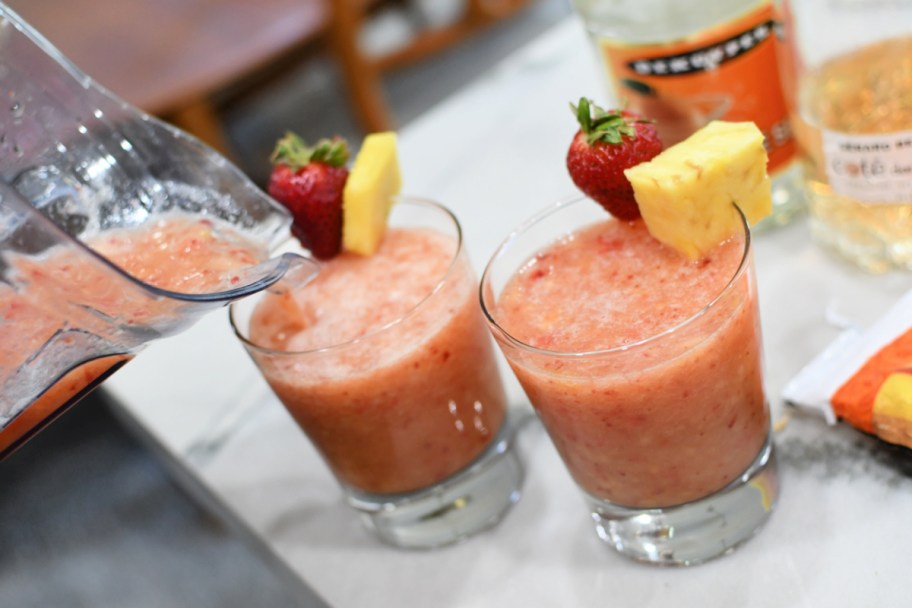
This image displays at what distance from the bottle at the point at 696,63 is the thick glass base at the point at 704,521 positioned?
0.34 metres

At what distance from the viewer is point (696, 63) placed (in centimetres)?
84

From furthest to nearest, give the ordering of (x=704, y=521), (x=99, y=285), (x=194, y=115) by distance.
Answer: (x=194, y=115), (x=704, y=521), (x=99, y=285)


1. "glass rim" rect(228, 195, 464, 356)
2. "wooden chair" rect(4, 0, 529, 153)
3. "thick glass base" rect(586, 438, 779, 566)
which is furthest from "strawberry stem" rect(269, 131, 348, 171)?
"wooden chair" rect(4, 0, 529, 153)

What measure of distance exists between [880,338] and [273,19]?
1.85m

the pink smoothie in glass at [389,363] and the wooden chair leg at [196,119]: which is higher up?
the pink smoothie in glass at [389,363]

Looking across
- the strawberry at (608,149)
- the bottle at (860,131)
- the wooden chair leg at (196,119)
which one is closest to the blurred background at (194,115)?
the wooden chair leg at (196,119)

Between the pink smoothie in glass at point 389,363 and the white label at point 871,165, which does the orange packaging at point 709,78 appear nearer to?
the white label at point 871,165

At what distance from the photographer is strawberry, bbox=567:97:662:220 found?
2.00 feet

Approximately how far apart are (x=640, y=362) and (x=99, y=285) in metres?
0.32

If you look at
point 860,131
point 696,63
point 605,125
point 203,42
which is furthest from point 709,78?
point 203,42

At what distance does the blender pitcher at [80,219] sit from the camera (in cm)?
54

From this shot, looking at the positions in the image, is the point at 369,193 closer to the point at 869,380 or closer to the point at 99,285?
the point at 99,285

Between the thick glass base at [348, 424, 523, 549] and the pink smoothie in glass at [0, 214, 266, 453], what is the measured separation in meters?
0.23

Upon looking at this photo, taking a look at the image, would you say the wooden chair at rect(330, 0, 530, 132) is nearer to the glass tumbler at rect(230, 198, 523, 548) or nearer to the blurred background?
the blurred background
